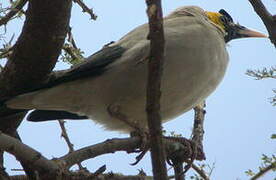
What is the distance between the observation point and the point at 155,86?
2.23 meters

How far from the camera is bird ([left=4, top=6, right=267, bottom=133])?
3.69 meters

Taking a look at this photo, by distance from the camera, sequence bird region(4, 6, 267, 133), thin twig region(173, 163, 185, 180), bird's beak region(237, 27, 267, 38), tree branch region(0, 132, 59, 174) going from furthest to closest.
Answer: bird's beak region(237, 27, 267, 38) → bird region(4, 6, 267, 133) → thin twig region(173, 163, 185, 180) → tree branch region(0, 132, 59, 174)

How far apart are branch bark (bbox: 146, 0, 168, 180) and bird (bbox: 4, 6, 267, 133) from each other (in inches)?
53.6

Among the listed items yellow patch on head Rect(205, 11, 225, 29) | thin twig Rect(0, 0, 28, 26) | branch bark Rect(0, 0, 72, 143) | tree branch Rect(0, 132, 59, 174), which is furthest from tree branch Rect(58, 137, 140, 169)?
yellow patch on head Rect(205, 11, 225, 29)

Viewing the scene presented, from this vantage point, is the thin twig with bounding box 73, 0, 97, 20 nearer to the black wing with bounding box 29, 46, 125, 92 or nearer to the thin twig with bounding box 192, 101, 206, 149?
the black wing with bounding box 29, 46, 125, 92

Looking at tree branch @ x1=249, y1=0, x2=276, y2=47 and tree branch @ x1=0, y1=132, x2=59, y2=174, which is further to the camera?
tree branch @ x1=249, y1=0, x2=276, y2=47

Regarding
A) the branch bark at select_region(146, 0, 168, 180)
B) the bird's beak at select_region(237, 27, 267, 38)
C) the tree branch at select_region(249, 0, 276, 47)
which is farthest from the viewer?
the bird's beak at select_region(237, 27, 267, 38)

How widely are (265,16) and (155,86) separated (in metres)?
1.03

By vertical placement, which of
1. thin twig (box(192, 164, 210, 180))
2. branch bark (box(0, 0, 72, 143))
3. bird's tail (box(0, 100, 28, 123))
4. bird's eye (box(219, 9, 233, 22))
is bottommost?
thin twig (box(192, 164, 210, 180))

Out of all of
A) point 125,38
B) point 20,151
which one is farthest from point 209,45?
point 20,151

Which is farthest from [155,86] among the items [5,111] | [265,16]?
[5,111]

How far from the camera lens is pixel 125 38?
4168 mm

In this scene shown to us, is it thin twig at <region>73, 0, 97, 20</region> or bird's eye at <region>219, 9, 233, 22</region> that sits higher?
thin twig at <region>73, 0, 97, 20</region>

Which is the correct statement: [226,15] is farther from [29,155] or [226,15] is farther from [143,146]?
[29,155]
